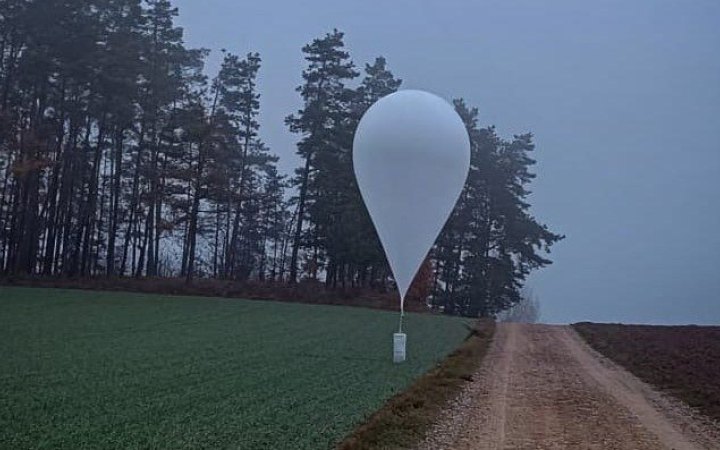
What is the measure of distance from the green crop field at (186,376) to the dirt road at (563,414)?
4.81 ft

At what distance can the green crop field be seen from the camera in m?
9.01

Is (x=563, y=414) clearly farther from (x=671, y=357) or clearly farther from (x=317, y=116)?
(x=317, y=116)

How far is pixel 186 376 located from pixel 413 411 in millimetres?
4569

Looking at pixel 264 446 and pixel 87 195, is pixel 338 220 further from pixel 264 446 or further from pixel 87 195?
pixel 264 446

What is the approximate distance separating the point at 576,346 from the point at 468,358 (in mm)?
8276

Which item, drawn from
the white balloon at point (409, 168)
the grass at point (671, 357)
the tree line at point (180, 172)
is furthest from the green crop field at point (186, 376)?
the tree line at point (180, 172)

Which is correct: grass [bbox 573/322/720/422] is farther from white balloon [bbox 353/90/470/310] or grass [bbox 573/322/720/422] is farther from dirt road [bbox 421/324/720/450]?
white balloon [bbox 353/90/470/310]

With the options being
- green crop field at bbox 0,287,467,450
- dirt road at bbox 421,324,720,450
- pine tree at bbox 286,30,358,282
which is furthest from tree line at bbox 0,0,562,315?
dirt road at bbox 421,324,720,450

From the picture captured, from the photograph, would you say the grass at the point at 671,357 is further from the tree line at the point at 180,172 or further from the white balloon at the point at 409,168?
the tree line at the point at 180,172

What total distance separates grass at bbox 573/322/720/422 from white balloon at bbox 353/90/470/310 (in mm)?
6208

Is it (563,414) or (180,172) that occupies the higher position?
(180,172)

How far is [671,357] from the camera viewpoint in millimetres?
22906

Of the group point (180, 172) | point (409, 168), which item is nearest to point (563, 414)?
point (409, 168)

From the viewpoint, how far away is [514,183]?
2259 inches
